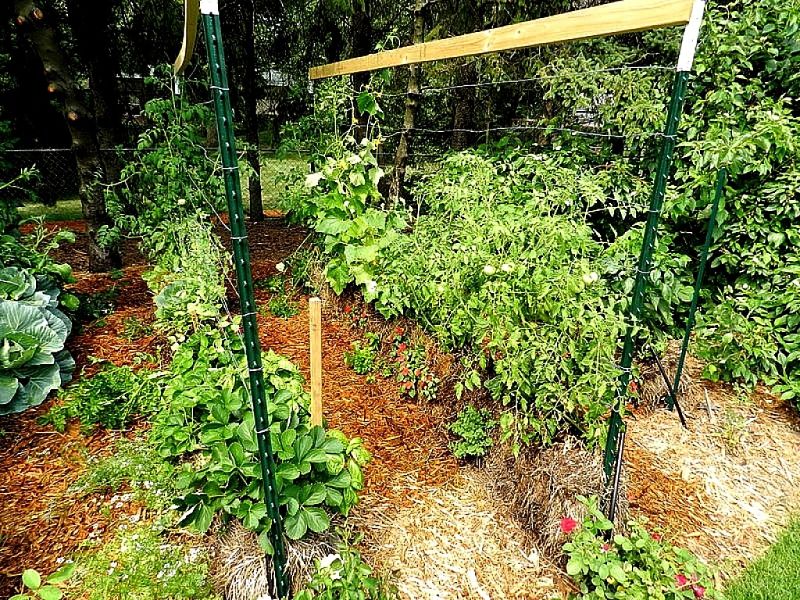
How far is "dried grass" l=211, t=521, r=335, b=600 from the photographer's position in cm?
171

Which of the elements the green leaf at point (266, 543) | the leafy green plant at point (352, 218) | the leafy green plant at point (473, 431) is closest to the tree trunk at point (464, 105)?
the leafy green plant at point (352, 218)

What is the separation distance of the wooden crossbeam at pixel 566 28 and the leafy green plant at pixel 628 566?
189 cm

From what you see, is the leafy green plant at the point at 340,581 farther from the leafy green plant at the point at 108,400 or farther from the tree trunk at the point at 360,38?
the tree trunk at the point at 360,38

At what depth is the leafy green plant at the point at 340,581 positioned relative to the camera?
1614 mm

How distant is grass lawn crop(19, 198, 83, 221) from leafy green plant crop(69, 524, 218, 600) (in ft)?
23.5

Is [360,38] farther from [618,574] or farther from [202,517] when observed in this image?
[618,574]

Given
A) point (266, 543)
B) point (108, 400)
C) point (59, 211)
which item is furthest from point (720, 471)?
point (59, 211)

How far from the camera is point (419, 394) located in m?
3.06

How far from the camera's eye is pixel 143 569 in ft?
6.07

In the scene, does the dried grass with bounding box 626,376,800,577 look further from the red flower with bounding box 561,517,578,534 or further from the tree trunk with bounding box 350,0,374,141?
the tree trunk with bounding box 350,0,374,141

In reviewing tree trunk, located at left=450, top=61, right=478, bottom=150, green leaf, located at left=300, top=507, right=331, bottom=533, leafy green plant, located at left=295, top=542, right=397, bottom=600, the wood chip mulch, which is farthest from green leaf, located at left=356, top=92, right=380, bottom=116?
leafy green plant, located at left=295, top=542, right=397, bottom=600

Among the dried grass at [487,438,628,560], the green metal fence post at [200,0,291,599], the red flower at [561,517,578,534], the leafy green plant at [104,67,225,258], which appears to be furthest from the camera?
the leafy green plant at [104,67,225,258]

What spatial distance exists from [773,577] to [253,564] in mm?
2220

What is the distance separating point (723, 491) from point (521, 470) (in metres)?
1.16
